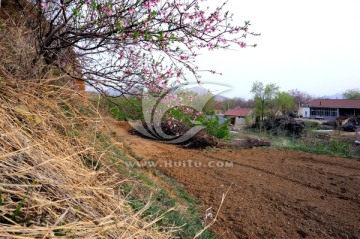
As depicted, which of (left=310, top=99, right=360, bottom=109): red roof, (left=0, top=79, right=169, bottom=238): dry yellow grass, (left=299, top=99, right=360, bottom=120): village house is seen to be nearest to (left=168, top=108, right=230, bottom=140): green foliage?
(left=0, top=79, right=169, bottom=238): dry yellow grass

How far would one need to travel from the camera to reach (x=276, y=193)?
13.4ft

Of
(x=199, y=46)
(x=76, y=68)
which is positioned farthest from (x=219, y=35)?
(x=76, y=68)

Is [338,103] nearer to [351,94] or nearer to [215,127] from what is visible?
[351,94]

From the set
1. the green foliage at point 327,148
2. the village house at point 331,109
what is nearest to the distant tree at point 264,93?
the village house at point 331,109

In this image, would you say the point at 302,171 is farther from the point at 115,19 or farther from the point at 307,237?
the point at 115,19

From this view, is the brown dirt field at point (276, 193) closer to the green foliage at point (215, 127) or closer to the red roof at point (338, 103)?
the green foliage at point (215, 127)

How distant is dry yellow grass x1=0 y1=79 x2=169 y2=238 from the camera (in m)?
0.87

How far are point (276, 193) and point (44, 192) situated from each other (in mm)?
3681

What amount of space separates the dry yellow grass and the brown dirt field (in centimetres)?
189

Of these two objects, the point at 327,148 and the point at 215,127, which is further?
the point at 215,127

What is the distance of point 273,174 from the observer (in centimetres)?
517

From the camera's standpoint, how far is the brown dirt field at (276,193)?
9.91 feet

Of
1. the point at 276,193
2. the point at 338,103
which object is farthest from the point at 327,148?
the point at 338,103

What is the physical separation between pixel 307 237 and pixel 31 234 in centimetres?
284
